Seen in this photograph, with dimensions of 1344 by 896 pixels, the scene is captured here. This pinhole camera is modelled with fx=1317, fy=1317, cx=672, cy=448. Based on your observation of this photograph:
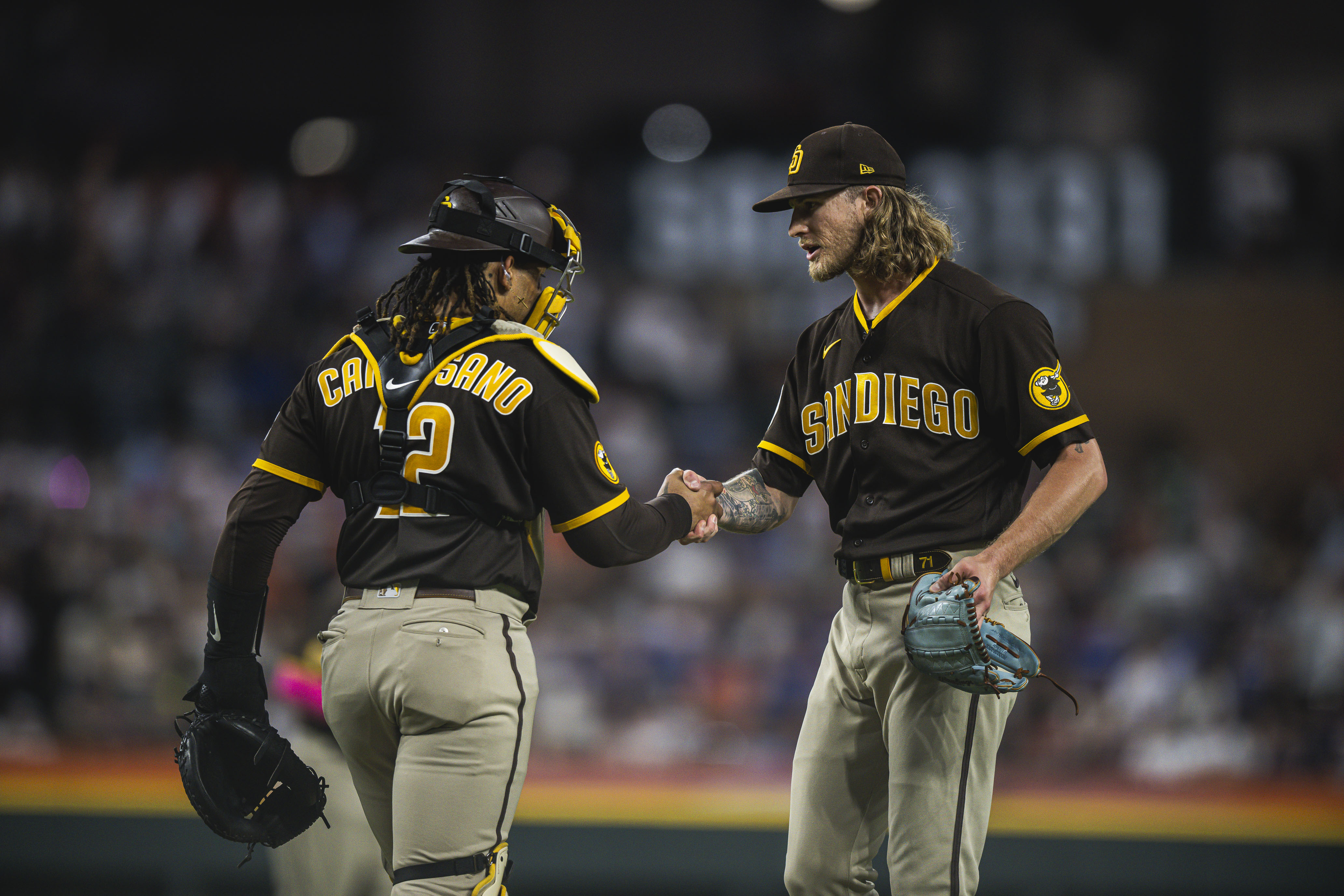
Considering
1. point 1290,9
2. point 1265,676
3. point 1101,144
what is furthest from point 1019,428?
point 1290,9

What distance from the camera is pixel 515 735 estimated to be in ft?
9.96

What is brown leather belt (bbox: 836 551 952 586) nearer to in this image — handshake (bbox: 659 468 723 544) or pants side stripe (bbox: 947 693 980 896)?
pants side stripe (bbox: 947 693 980 896)

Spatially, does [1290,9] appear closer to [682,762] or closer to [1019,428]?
[682,762]

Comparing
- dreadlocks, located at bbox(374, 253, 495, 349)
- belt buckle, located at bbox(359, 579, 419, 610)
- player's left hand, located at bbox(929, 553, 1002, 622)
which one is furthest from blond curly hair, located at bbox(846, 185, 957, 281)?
belt buckle, located at bbox(359, 579, 419, 610)

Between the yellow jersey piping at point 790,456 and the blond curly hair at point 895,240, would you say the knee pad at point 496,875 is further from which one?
the blond curly hair at point 895,240

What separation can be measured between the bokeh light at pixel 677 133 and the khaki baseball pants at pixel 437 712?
328 inches

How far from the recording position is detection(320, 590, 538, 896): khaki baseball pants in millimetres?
2926

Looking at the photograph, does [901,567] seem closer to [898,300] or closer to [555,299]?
[898,300]

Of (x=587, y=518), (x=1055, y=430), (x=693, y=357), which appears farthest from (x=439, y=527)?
(x=693, y=357)

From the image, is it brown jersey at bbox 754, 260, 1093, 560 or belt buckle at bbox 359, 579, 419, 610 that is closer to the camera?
belt buckle at bbox 359, 579, 419, 610

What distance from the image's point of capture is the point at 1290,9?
12.6m

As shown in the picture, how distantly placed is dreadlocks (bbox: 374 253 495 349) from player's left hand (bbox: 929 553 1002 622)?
1.29 m

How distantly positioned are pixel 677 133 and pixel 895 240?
821cm

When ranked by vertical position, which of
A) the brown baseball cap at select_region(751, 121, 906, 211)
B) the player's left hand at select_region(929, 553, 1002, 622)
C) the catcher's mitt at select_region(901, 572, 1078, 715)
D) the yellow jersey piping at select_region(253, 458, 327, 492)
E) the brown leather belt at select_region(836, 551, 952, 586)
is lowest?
the catcher's mitt at select_region(901, 572, 1078, 715)
